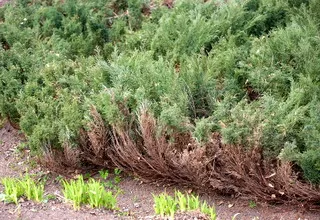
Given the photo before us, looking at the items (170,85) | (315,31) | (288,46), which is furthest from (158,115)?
(315,31)

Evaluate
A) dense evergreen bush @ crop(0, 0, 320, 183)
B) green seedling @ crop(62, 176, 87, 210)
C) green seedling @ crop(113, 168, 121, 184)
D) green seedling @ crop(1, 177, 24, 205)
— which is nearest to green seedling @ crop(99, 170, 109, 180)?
green seedling @ crop(113, 168, 121, 184)

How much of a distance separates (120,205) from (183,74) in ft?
5.07

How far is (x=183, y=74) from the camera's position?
6.04m

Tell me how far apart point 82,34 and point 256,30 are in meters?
2.38

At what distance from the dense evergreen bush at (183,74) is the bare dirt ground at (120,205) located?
38 centimetres

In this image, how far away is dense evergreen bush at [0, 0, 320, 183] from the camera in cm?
520

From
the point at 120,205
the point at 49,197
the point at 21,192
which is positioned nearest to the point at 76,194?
the point at 49,197

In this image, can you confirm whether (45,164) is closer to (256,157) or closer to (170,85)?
(170,85)

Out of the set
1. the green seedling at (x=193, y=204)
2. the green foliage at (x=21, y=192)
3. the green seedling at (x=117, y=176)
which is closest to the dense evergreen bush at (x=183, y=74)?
the green seedling at (x=117, y=176)

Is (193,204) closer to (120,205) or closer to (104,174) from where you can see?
(120,205)

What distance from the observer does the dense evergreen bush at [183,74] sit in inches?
205

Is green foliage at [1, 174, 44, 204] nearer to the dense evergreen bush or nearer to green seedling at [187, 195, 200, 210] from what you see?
the dense evergreen bush

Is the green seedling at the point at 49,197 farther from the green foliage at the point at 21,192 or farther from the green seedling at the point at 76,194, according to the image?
the green seedling at the point at 76,194

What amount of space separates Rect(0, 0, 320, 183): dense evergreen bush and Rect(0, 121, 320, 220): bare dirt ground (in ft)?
1.23
